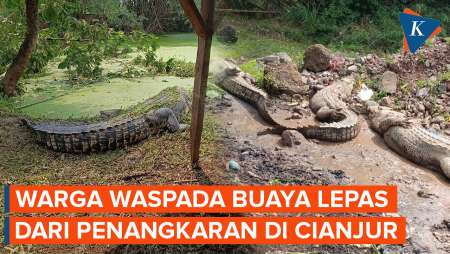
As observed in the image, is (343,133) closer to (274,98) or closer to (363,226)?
(274,98)

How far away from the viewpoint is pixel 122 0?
9500 mm

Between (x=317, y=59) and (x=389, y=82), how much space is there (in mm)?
1427

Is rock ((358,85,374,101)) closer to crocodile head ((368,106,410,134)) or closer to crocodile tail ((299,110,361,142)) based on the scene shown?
crocodile head ((368,106,410,134))

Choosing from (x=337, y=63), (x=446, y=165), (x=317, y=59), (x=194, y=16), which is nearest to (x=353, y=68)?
(x=337, y=63)

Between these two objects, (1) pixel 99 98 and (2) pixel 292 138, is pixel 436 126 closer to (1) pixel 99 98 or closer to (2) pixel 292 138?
(2) pixel 292 138

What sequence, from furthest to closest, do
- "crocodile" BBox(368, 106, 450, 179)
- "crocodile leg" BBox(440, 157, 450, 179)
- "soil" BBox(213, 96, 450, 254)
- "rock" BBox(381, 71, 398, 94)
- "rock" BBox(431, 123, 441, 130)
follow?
"rock" BBox(381, 71, 398, 94), "rock" BBox(431, 123, 441, 130), "crocodile" BBox(368, 106, 450, 179), "crocodile leg" BBox(440, 157, 450, 179), "soil" BBox(213, 96, 450, 254)

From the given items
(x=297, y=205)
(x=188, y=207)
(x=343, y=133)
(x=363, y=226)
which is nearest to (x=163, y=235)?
(x=188, y=207)

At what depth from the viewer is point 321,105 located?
680 centimetres

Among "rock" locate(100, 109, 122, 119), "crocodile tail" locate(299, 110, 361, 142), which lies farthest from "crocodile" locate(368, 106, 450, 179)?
"rock" locate(100, 109, 122, 119)

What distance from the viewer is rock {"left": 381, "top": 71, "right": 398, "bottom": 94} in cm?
735

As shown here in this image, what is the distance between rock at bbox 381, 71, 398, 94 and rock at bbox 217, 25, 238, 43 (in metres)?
4.04

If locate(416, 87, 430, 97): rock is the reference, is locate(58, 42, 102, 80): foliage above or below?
above

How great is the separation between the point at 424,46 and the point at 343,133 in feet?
15.7

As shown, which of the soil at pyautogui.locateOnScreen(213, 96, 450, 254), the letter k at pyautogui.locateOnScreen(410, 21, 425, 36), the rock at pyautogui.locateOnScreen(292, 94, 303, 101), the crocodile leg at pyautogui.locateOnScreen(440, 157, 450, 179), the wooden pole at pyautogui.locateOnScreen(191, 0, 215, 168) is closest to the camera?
the wooden pole at pyautogui.locateOnScreen(191, 0, 215, 168)
